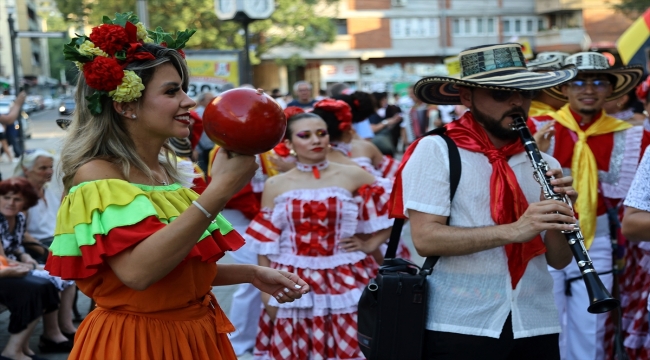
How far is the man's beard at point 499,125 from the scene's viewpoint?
332 cm

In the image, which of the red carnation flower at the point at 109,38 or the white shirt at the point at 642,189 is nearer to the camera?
the red carnation flower at the point at 109,38

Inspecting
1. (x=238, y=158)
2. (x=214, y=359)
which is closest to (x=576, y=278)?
(x=214, y=359)

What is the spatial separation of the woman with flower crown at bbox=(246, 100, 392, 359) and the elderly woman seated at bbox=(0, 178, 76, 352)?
7.28 ft

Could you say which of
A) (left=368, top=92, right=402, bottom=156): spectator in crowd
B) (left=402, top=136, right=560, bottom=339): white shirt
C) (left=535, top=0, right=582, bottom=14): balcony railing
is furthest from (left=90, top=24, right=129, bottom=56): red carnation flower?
(left=535, top=0, right=582, bottom=14): balcony railing

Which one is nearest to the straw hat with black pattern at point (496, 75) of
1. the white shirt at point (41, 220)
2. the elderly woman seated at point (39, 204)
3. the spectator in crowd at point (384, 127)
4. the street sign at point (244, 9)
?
the elderly woman seated at point (39, 204)

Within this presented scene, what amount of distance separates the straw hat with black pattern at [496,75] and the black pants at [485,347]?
0.98 m

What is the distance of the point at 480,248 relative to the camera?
10.1 ft

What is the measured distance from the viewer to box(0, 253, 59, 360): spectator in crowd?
588 cm

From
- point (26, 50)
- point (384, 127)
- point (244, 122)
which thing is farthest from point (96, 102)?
point (26, 50)

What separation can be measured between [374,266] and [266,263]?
2.45ft

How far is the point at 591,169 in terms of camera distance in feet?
16.6

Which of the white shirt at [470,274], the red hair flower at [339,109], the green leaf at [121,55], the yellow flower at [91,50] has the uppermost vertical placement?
the yellow flower at [91,50]

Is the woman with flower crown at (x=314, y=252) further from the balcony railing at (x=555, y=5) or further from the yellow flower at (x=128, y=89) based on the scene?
the balcony railing at (x=555, y=5)

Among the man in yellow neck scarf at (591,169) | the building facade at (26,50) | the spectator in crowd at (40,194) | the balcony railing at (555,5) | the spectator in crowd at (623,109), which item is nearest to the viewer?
the man in yellow neck scarf at (591,169)
